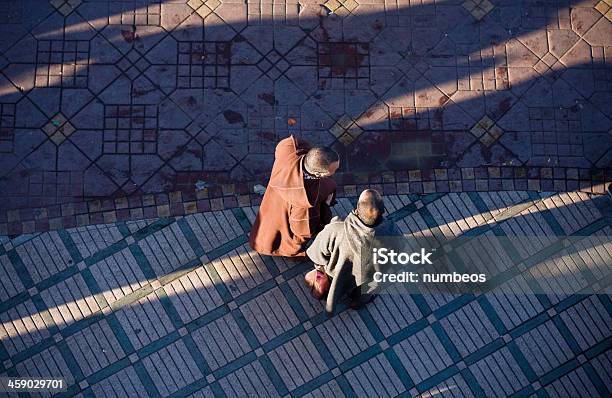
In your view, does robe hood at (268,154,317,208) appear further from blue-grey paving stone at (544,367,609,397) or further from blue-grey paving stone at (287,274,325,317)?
blue-grey paving stone at (544,367,609,397)

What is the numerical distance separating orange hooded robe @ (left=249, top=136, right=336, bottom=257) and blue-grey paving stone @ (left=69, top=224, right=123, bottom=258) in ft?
5.70

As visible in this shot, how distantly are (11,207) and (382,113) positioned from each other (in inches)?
183

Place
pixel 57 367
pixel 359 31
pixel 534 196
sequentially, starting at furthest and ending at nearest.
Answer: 1. pixel 359 31
2. pixel 534 196
3. pixel 57 367

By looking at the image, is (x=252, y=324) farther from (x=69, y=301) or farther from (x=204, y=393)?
(x=69, y=301)

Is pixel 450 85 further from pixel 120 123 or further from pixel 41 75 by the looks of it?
pixel 41 75

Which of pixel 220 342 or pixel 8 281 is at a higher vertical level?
pixel 8 281

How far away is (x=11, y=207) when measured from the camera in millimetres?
6996

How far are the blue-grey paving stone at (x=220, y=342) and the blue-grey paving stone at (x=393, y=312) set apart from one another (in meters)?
1.53

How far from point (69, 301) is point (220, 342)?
71.1 inches

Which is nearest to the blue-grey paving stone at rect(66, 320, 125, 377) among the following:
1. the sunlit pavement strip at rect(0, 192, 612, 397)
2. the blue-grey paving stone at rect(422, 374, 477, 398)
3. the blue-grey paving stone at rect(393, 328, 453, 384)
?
the sunlit pavement strip at rect(0, 192, 612, 397)

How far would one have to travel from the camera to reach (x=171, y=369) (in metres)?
6.62

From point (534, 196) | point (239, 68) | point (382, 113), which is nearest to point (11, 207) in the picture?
point (239, 68)

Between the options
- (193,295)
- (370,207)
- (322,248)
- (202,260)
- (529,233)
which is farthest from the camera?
(529,233)

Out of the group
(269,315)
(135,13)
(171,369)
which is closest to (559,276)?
(269,315)
